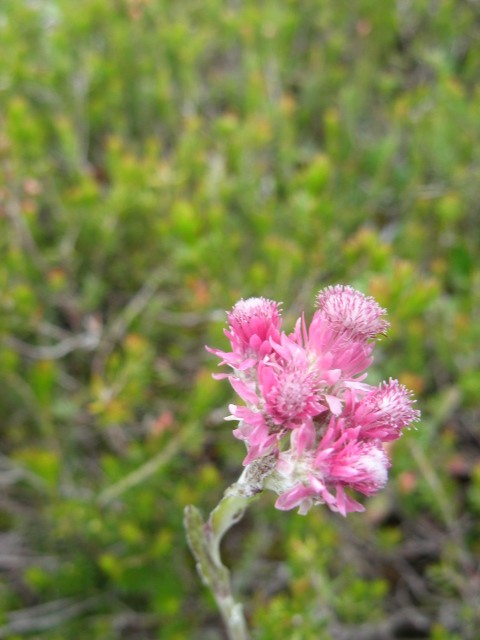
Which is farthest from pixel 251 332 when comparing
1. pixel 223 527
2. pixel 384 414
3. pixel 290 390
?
pixel 223 527

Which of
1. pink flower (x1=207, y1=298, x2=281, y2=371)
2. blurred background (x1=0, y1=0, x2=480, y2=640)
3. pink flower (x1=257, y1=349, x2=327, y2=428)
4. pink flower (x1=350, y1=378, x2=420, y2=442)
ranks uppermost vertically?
blurred background (x1=0, y1=0, x2=480, y2=640)

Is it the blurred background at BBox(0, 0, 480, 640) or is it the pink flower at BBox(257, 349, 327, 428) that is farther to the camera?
the blurred background at BBox(0, 0, 480, 640)

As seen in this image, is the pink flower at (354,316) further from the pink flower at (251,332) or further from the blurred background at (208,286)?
the blurred background at (208,286)

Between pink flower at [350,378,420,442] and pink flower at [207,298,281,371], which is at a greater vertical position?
pink flower at [207,298,281,371]

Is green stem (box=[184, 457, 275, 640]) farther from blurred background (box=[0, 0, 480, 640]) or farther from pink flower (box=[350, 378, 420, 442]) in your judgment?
blurred background (box=[0, 0, 480, 640])

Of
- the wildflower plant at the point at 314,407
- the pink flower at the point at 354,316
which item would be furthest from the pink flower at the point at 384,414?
the pink flower at the point at 354,316

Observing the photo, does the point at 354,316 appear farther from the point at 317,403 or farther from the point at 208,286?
the point at 208,286

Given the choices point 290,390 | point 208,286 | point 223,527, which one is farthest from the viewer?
point 208,286

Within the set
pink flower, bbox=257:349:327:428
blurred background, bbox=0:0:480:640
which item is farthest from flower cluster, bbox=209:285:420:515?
blurred background, bbox=0:0:480:640
